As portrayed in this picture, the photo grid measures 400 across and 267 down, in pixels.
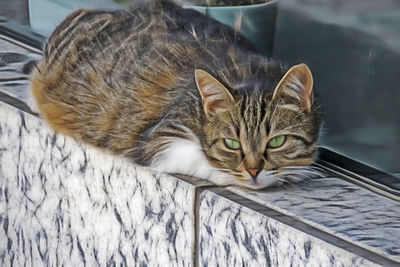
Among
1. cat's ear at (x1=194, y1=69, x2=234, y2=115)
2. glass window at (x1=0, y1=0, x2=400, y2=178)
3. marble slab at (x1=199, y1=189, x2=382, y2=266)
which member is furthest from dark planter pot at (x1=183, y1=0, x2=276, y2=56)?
marble slab at (x1=199, y1=189, x2=382, y2=266)

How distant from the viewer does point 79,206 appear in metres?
2.63

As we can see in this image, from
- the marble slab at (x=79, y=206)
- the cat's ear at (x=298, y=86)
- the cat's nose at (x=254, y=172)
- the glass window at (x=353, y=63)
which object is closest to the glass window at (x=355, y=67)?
the glass window at (x=353, y=63)

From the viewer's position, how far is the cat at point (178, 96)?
2.15 metres

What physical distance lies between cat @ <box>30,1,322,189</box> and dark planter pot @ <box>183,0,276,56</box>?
0.12 meters

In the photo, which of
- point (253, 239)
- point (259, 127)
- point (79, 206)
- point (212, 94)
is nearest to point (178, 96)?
point (212, 94)

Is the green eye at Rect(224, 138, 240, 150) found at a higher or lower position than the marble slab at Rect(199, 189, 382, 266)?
higher

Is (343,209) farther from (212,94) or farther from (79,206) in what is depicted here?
(79,206)

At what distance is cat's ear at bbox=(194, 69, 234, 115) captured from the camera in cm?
215

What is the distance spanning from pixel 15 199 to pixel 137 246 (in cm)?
60

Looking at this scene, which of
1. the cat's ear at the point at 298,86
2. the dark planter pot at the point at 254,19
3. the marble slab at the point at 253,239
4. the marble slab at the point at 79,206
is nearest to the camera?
the marble slab at the point at 253,239

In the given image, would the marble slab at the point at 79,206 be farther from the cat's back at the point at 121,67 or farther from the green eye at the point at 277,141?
the green eye at the point at 277,141

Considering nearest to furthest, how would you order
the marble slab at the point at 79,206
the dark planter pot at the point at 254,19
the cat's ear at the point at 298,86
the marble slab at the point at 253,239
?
the marble slab at the point at 253,239
the cat's ear at the point at 298,86
the marble slab at the point at 79,206
the dark planter pot at the point at 254,19

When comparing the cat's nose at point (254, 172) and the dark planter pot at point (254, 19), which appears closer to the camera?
the cat's nose at point (254, 172)

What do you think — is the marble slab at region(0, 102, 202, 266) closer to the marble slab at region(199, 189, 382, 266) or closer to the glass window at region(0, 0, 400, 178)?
the marble slab at region(199, 189, 382, 266)
